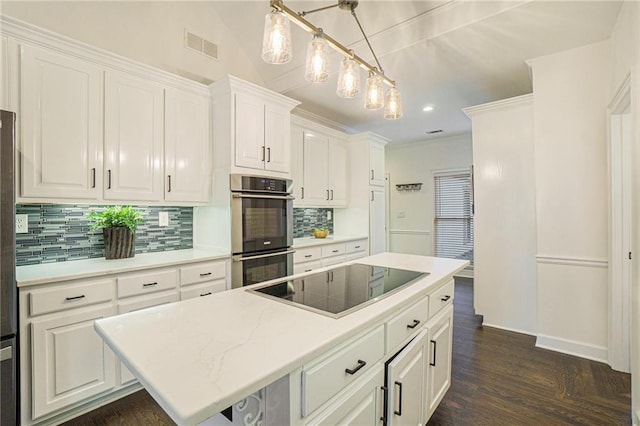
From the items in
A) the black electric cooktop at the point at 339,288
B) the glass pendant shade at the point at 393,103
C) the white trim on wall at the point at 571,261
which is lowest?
the white trim on wall at the point at 571,261

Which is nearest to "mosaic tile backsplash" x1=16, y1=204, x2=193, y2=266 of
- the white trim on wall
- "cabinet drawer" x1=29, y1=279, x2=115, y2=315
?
"cabinet drawer" x1=29, y1=279, x2=115, y2=315

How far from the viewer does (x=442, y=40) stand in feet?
8.36

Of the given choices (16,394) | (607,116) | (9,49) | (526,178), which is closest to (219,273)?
(16,394)

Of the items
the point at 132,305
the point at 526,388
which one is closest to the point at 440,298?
the point at 526,388

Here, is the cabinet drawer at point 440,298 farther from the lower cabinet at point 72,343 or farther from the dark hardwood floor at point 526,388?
→ the lower cabinet at point 72,343

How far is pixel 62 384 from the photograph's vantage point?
Answer: 1.81 m

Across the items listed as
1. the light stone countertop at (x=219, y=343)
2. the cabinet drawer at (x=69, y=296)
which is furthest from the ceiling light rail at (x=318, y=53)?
the cabinet drawer at (x=69, y=296)

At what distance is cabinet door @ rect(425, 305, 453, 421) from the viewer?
1.64 m

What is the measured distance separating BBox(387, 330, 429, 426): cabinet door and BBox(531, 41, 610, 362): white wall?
208 centimetres

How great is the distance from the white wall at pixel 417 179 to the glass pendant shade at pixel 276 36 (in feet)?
16.9

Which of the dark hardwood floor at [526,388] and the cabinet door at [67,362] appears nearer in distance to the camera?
the cabinet door at [67,362]

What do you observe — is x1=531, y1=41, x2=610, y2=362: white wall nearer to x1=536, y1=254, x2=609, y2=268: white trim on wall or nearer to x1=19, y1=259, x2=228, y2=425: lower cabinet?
x1=536, y1=254, x2=609, y2=268: white trim on wall

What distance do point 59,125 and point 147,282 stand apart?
1.20 m

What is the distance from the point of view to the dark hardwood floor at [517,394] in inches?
74.0
